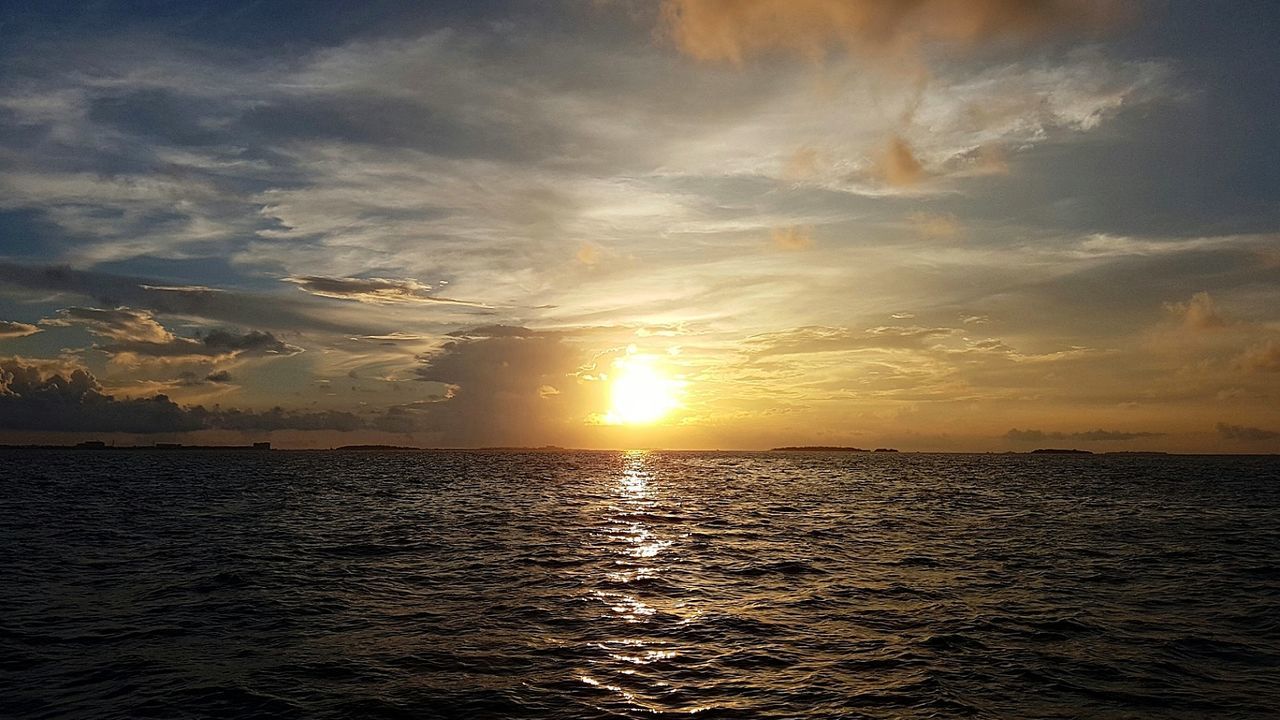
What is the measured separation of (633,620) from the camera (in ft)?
78.2

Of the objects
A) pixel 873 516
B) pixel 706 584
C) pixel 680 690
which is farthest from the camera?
pixel 873 516

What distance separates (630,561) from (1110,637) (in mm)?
20098

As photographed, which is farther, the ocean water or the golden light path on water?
the golden light path on water

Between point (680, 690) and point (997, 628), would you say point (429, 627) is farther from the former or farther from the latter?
point (997, 628)

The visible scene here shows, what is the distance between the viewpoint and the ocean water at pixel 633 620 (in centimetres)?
1672

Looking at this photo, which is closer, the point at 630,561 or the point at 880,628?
the point at 880,628

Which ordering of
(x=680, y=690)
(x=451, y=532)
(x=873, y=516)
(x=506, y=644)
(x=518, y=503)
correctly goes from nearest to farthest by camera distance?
(x=680, y=690), (x=506, y=644), (x=451, y=532), (x=873, y=516), (x=518, y=503)

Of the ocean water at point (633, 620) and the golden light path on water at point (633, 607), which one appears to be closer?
the ocean water at point (633, 620)

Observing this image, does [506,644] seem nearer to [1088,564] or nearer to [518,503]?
[1088,564]

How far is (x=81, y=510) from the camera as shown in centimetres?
5909

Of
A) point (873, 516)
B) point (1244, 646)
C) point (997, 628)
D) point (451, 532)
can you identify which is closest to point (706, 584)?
point (997, 628)

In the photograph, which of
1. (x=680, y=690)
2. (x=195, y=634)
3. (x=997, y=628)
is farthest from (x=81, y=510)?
(x=997, y=628)

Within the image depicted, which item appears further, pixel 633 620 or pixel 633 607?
pixel 633 607

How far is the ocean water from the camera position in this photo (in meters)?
16.7
